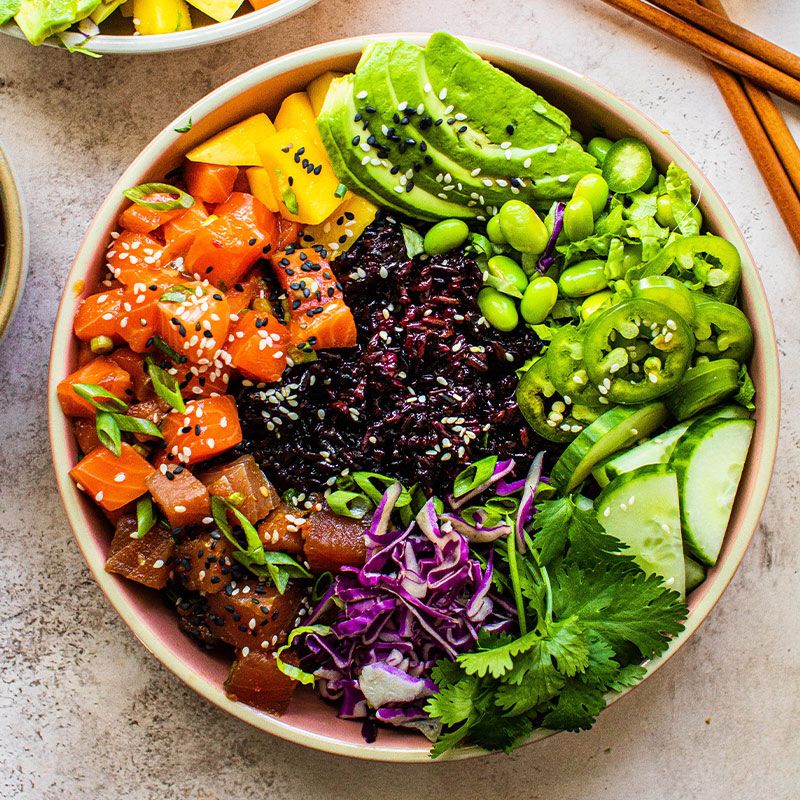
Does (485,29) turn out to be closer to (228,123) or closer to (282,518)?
(228,123)

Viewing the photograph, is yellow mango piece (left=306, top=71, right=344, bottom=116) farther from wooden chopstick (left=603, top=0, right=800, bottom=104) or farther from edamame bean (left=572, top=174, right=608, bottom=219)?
wooden chopstick (left=603, top=0, right=800, bottom=104)

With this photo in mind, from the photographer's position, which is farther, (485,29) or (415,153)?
(485,29)

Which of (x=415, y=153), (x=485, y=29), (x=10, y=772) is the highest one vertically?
(x=485, y=29)

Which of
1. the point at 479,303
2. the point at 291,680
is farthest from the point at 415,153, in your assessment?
the point at 291,680

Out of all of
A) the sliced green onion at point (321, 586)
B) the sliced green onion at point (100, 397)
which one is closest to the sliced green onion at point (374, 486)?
the sliced green onion at point (321, 586)

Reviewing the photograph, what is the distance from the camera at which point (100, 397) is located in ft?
7.94

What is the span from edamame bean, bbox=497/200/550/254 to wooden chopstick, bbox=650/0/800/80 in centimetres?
103

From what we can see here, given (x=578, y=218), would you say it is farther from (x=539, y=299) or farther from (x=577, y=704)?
(x=577, y=704)

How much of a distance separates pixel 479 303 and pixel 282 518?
3.33 feet

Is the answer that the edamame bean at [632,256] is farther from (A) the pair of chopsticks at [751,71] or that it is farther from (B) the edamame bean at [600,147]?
(A) the pair of chopsticks at [751,71]

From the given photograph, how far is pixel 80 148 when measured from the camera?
113 inches

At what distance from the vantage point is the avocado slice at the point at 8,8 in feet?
8.46

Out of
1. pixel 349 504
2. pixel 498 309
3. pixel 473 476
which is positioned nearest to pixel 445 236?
pixel 498 309

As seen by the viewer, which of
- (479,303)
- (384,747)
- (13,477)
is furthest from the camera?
(13,477)
